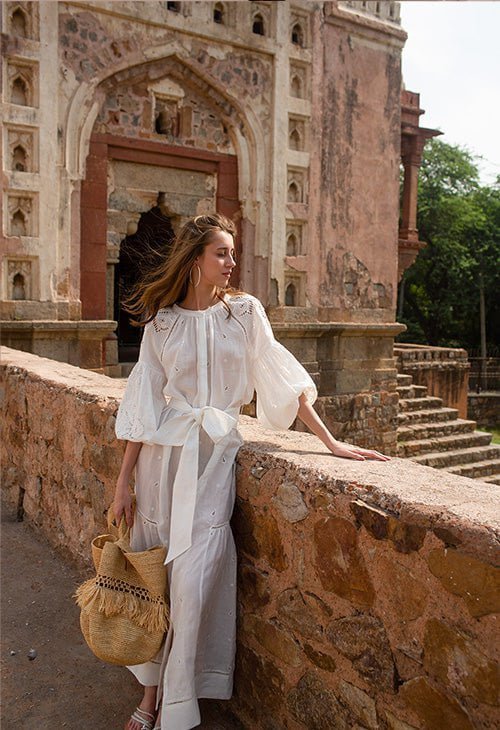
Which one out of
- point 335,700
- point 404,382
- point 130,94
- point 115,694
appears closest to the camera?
point 335,700

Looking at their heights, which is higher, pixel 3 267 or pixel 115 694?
pixel 3 267

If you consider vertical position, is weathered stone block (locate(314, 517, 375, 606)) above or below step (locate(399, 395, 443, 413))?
above

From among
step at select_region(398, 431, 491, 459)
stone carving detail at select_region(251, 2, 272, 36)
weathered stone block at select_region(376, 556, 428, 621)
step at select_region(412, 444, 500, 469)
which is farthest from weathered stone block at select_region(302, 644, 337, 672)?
stone carving detail at select_region(251, 2, 272, 36)

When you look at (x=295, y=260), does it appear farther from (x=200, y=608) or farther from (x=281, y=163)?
(x=200, y=608)

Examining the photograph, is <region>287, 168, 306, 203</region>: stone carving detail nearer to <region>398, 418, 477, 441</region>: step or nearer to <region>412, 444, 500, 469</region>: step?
<region>398, 418, 477, 441</region>: step

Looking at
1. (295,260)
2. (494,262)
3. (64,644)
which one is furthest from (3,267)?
(494,262)

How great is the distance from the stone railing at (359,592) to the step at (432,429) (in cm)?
858

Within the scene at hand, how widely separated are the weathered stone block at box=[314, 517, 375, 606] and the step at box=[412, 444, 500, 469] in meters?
8.33

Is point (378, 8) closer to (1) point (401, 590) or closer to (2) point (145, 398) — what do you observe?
(2) point (145, 398)

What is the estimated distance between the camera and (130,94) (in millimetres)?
8312

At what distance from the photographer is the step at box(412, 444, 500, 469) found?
33.4 ft

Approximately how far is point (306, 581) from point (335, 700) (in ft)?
1.04

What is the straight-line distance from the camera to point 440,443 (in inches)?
419

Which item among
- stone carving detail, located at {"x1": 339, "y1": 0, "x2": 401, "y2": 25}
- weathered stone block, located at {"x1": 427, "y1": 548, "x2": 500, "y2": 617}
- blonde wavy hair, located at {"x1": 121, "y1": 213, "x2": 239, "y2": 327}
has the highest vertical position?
stone carving detail, located at {"x1": 339, "y1": 0, "x2": 401, "y2": 25}
